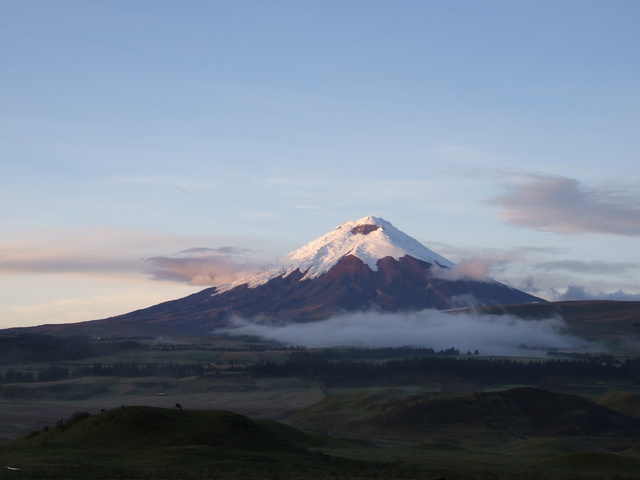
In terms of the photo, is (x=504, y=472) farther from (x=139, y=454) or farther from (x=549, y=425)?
(x=549, y=425)

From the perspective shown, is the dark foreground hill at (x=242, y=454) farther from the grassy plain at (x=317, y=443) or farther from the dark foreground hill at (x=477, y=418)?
the dark foreground hill at (x=477, y=418)

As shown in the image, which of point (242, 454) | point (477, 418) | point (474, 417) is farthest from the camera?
point (474, 417)

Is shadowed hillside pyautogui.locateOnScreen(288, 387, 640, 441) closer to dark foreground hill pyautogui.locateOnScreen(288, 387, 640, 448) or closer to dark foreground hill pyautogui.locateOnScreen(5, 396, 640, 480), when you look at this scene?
dark foreground hill pyautogui.locateOnScreen(288, 387, 640, 448)

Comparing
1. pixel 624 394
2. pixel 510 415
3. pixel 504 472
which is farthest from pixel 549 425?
pixel 504 472

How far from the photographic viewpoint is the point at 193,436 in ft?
242

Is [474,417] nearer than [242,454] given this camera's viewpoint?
No

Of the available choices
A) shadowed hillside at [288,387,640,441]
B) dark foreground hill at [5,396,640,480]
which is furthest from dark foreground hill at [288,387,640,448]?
dark foreground hill at [5,396,640,480]

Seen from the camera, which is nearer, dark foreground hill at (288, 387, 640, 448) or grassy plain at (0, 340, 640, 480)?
grassy plain at (0, 340, 640, 480)

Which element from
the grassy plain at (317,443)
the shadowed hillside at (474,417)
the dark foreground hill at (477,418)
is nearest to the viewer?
the grassy plain at (317,443)

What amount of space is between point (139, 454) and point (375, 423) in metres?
68.3

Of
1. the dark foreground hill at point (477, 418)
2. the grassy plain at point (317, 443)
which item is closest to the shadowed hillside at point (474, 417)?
the dark foreground hill at point (477, 418)

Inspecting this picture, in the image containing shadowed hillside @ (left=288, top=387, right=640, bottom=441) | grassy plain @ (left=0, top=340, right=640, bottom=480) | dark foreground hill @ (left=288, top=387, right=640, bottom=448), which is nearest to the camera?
grassy plain @ (left=0, top=340, right=640, bottom=480)

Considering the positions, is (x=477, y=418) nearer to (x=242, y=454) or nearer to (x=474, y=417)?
(x=474, y=417)

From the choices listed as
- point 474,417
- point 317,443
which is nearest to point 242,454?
point 317,443
